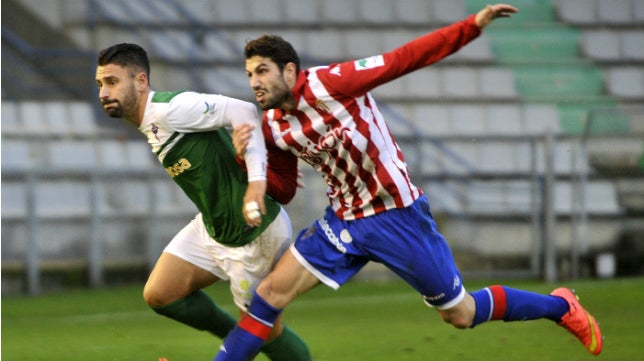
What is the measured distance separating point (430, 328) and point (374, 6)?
8.83 metres

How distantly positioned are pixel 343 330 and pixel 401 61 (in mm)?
3522

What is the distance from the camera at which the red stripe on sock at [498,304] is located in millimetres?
5375

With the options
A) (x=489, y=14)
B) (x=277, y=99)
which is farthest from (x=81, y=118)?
(x=489, y=14)

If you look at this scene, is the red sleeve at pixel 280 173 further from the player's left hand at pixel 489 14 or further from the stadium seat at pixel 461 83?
the stadium seat at pixel 461 83

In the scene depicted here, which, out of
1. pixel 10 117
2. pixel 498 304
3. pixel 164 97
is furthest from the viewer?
pixel 10 117

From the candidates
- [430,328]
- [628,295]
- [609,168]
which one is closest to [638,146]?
[609,168]

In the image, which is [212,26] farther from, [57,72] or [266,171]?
[266,171]

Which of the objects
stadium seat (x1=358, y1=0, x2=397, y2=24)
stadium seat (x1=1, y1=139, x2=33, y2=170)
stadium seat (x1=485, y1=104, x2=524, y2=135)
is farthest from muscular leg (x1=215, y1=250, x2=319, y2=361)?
stadium seat (x1=358, y1=0, x2=397, y2=24)

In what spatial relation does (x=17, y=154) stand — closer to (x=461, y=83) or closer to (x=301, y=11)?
(x=301, y=11)

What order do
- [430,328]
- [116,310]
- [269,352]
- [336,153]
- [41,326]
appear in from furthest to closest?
[116,310] < [41,326] < [430,328] < [269,352] < [336,153]

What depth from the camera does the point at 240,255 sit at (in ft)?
17.0

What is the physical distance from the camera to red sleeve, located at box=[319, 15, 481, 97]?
462 centimetres

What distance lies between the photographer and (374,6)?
1620 cm

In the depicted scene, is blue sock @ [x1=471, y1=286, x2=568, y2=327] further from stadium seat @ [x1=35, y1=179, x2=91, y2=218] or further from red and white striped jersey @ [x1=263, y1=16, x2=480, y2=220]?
stadium seat @ [x1=35, y1=179, x2=91, y2=218]
